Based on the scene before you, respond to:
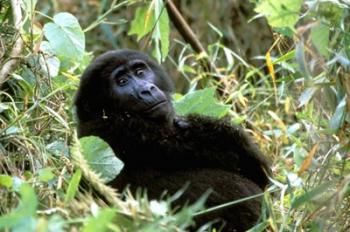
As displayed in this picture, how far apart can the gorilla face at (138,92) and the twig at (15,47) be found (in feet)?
1.15

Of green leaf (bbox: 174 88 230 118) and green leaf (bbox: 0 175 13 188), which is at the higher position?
green leaf (bbox: 0 175 13 188)

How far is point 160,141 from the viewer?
2.97 meters

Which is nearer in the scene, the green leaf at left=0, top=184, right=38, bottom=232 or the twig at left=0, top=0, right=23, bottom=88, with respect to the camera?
the green leaf at left=0, top=184, right=38, bottom=232

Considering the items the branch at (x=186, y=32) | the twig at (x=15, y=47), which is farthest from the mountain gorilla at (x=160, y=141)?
the branch at (x=186, y=32)

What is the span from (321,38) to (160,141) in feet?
2.77

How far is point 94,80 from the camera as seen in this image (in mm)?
3180

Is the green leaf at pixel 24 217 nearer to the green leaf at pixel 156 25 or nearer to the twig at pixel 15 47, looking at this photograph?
the twig at pixel 15 47

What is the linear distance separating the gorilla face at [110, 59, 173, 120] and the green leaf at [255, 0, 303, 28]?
71 cm

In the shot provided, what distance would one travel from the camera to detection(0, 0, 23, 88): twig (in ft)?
9.71

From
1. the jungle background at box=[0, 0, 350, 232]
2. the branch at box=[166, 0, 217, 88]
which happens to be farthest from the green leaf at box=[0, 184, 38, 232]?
the branch at box=[166, 0, 217, 88]

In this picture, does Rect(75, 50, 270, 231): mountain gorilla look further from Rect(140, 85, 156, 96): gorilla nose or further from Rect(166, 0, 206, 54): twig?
Rect(166, 0, 206, 54): twig

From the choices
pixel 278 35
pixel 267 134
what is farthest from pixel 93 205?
pixel 267 134

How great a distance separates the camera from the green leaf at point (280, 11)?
2434mm

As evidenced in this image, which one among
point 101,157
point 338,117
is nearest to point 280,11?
point 338,117
